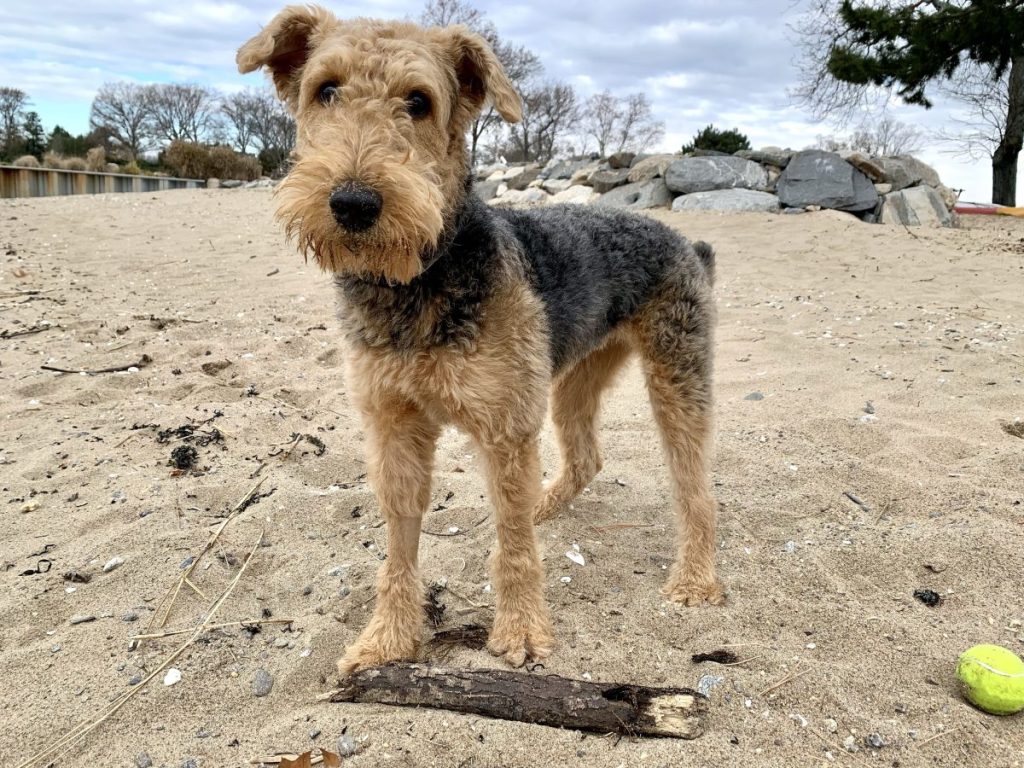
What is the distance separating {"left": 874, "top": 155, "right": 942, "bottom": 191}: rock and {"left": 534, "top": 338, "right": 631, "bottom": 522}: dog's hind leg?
14.3 metres

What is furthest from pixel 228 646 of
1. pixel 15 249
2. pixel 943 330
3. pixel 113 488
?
pixel 15 249

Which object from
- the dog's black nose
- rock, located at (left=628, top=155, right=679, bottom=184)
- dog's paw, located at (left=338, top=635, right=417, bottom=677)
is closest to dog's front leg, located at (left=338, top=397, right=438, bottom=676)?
dog's paw, located at (left=338, top=635, right=417, bottom=677)

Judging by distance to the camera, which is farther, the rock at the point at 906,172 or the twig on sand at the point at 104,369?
the rock at the point at 906,172

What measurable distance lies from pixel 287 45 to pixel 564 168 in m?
19.6

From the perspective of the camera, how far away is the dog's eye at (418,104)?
254cm

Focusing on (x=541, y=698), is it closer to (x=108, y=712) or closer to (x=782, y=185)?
(x=108, y=712)

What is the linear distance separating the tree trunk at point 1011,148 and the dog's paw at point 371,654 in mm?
24558

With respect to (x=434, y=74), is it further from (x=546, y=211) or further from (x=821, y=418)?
(x=821, y=418)

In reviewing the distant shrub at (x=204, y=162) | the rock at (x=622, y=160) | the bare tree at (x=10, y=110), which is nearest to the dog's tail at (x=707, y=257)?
the rock at (x=622, y=160)

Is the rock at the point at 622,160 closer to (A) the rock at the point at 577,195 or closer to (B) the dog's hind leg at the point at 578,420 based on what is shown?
(A) the rock at the point at 577,195

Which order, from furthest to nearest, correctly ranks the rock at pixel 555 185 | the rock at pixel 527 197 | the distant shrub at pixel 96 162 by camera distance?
the distant shrub at pixel 96 162
the rock at pixel 555 185
the rock at pixel 527 197

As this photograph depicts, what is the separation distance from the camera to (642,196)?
16.4 metres

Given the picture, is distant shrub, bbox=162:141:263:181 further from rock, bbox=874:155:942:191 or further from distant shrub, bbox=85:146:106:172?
rock, bbox=874:155:942:191

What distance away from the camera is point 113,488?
13.0ft
